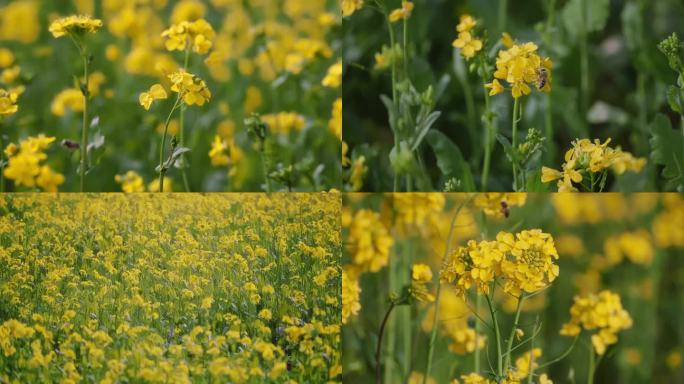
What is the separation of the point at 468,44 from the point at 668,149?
0.51 m

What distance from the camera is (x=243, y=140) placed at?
9.56 ft

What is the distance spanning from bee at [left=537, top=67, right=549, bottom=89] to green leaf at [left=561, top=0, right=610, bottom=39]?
27.6 inches

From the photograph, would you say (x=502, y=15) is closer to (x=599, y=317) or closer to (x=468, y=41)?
(x=468, y=41)

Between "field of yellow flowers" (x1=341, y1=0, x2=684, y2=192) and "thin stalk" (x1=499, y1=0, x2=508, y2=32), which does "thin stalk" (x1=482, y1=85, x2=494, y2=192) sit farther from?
"thin stalk" (x1=499, y1=0, x2=508, y2=32)

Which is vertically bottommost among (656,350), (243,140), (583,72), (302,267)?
(656,350)

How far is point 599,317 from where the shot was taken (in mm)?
2291

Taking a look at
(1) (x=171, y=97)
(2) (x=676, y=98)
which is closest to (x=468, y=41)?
(2) (x=676, y=98)

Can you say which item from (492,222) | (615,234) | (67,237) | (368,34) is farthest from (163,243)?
(615,234)

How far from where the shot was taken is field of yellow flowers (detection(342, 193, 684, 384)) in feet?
7.07

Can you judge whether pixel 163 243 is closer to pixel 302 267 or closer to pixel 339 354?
pixel 302 267

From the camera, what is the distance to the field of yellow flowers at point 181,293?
7.24 feet

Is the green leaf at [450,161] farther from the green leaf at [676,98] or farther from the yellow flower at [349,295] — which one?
the green leaf at [676,98]

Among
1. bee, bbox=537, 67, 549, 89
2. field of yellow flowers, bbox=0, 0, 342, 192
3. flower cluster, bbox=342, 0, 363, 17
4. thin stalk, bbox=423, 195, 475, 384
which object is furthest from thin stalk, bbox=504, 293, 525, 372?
flower cluster, bbox=342, 0, 363, 17

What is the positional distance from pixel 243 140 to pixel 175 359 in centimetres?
86
